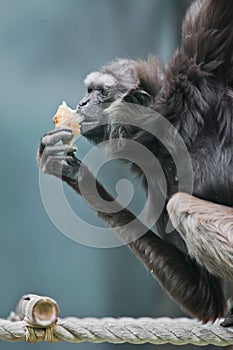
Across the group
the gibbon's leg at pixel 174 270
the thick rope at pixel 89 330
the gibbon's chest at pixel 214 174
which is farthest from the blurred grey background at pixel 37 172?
the thick rope at pixel 89 330

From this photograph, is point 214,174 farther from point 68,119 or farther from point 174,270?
point 68,119

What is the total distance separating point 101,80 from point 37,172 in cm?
174

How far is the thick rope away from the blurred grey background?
81.7 inches

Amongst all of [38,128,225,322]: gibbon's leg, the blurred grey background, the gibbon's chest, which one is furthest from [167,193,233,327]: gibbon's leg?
the blurred grey background

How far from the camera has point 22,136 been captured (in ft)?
14.2

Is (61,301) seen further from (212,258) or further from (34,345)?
(212,258)

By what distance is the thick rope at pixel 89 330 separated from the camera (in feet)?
6.33

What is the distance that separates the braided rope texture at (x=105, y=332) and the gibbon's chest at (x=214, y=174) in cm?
57

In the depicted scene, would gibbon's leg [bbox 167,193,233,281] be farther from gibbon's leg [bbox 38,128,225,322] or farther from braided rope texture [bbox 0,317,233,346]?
gibbon's leg [bbox 38,128,225,322]

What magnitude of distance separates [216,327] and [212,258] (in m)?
0.30

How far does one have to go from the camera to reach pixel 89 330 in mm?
2018

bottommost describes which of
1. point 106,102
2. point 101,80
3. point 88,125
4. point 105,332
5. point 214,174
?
point 105,332

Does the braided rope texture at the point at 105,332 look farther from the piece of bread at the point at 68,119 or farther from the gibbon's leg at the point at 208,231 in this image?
the piece of bread at the point at 68,119

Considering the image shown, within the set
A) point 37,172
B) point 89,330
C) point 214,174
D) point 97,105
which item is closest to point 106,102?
point 97,105
